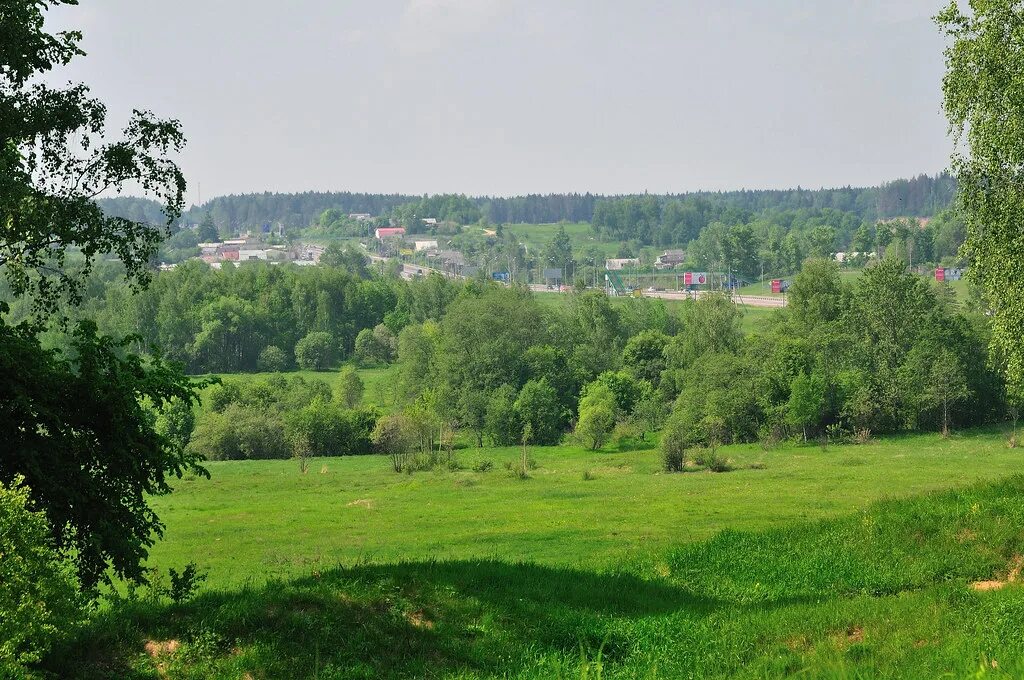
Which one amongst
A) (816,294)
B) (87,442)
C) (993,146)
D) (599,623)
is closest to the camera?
(599,623)

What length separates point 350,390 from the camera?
101938mm

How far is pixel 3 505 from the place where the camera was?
10.3 m

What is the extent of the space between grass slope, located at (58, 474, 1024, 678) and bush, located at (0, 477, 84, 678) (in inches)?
30.7

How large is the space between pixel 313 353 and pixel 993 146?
121063mm

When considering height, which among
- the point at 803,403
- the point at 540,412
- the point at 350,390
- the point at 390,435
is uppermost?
the point at 803,403

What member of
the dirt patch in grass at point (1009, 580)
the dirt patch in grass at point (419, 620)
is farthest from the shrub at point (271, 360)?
the dirt patch in grass at point (419, 620)

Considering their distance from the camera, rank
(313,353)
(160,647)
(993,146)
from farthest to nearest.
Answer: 1. (313,353)
2. (993,146)
3. (160,647)

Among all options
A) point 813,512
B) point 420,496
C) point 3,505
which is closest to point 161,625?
point 3,505

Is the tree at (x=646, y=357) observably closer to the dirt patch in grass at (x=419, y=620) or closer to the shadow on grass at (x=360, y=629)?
the shadow on grass at (x=360, y=629)

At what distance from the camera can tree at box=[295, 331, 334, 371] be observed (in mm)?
140250

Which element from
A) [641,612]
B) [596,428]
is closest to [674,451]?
[596,428]

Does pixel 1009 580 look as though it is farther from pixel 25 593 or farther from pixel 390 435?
pixel 390 435

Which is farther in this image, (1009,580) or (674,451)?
(674,451)

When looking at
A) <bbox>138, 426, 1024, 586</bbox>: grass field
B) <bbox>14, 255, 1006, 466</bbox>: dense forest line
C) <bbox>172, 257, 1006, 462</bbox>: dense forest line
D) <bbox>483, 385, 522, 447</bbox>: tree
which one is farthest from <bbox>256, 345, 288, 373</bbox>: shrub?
<bbox>138, 426, 1024, 586</bbox>: grass field
